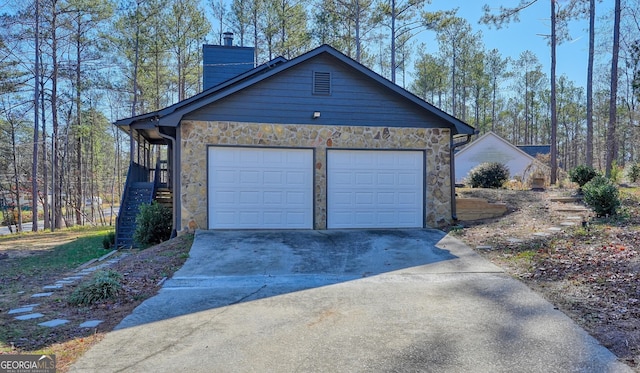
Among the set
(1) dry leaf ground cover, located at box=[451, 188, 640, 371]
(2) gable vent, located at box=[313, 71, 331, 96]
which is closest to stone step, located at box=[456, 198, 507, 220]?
(1) dry leaf ground cover, located at box=[451, 188, 640, 371]

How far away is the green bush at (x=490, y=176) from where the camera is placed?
1415cm

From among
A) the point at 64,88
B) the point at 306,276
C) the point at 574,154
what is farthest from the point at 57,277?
the point at 574,154

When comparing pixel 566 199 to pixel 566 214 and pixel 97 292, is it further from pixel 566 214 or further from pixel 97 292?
pixel 97 292

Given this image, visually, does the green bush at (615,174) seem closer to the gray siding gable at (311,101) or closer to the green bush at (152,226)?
the gray siding gable at (311,101)

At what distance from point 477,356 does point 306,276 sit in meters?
3.04

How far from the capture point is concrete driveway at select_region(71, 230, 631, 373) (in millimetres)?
3137

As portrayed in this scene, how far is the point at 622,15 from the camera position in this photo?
15656 mm

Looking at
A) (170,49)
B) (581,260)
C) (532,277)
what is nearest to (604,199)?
(581,260)

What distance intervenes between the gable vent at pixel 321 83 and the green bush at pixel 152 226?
15.1 feet

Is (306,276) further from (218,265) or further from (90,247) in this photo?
(90,247)

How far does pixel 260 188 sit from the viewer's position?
30.2 feet

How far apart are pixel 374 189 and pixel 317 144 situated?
1.70m

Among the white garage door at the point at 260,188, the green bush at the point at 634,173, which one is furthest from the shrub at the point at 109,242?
the green bush at the point at 634,173

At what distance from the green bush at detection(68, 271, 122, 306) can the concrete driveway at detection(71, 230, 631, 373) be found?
50cm
